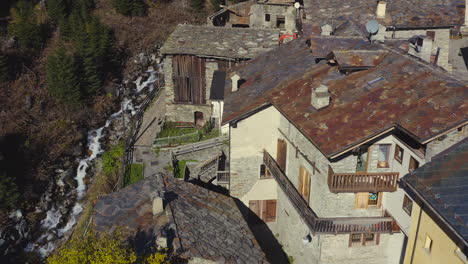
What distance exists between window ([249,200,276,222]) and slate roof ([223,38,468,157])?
19.3ft

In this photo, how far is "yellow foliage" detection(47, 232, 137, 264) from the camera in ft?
48.3

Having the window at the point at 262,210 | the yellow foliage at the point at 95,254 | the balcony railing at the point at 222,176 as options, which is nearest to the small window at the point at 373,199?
the window at the point at 262,210

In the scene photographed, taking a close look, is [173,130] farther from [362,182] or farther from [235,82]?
[362,182]

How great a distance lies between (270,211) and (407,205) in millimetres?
9559

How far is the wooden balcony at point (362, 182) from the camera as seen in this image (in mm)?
19562

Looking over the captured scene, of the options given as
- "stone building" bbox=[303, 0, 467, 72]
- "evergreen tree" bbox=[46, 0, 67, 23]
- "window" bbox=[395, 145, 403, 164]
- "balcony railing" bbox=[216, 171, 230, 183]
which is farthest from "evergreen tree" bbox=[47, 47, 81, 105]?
"window" bbox=[395, 145, 403, 164]

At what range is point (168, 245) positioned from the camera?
59.7 ft

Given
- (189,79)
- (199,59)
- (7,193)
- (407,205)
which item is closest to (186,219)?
(407,205)

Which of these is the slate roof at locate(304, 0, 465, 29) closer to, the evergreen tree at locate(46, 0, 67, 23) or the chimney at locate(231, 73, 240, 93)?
the chimney at locate(231, 73, 240, 93)

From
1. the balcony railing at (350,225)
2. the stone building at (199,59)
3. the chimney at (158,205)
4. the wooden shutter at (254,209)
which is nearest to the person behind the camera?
the chimney at (158,205)

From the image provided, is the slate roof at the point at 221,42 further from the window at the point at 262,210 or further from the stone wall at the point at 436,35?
the window at the point at 262,210

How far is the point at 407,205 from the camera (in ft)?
63.8

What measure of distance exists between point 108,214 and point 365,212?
36.3 ft

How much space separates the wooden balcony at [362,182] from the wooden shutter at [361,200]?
3.56 ft
